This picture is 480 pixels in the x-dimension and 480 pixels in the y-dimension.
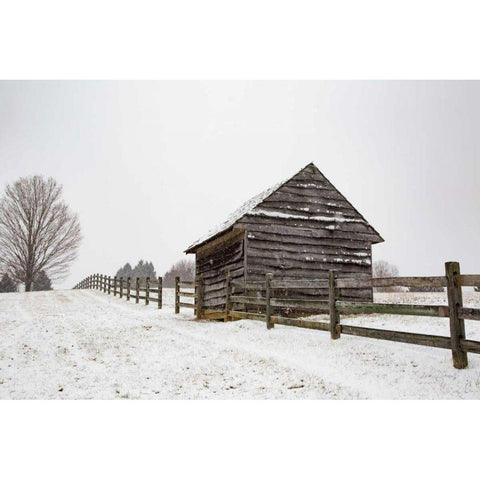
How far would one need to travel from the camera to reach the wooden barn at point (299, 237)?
11.9m

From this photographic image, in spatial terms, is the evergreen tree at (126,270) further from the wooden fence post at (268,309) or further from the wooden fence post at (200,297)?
the wooden fence post at (268,309)

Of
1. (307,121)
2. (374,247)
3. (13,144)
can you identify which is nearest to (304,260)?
(374,247)

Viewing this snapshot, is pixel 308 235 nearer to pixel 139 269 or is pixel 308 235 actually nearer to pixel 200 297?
pixel 200 297

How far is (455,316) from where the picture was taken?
15.3ft

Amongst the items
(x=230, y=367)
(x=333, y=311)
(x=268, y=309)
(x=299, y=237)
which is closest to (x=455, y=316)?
(x=333, y=311)

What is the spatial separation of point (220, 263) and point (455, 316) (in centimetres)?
1021

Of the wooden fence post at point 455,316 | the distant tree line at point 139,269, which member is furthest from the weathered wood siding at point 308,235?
the distant tree line at point 139,269

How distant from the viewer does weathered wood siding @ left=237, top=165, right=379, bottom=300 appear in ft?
39.3

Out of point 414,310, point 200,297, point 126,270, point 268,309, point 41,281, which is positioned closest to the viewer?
point 414,310

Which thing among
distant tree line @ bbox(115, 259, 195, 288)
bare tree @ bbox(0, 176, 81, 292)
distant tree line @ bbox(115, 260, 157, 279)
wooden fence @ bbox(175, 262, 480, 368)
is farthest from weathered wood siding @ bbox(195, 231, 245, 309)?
distant tree line @ bbox(115, 260, 157, 279)

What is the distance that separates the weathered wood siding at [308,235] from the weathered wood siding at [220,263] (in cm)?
73

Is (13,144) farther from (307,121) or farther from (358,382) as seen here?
(358,382)

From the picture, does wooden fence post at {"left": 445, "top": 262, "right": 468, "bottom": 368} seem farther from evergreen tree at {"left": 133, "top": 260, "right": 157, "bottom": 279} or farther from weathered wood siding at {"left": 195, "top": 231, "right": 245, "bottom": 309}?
evergreen tree at {"left": 133, "top": 260, "right": 157, "bottom": 279}

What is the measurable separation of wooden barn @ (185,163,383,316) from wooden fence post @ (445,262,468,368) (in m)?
7.21
